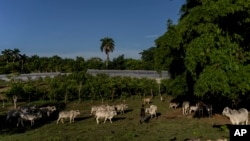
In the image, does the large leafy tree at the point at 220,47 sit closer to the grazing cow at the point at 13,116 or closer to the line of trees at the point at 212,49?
the line of trees at the point at 212,49

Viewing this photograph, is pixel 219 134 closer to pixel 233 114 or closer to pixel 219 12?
pixel 233 114

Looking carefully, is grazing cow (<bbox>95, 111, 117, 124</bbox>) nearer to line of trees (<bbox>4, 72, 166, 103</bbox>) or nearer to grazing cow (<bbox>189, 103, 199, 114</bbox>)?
grazing cow (<bbox>189, 103, 199, 114</bbox>)

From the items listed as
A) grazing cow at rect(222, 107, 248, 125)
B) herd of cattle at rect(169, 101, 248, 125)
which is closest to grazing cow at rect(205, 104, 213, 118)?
herd of cattle at rect(169, 101, 248, 125)

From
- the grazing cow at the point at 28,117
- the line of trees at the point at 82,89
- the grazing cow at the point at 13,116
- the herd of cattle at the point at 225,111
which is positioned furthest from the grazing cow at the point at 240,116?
the line of trees at the point at 82,89

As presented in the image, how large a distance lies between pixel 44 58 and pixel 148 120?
2731 inches

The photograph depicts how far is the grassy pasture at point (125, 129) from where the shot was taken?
2689 cm

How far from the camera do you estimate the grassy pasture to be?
88.2 feet

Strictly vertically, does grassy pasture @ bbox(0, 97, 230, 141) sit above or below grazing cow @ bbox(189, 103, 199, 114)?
below

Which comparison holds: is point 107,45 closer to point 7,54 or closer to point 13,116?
point 7,54

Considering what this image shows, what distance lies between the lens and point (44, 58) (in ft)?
331

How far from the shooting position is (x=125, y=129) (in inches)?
1190

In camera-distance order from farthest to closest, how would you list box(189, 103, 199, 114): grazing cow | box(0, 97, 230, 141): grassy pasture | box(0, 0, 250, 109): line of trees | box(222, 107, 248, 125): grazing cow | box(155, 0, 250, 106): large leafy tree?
box(189, 103, 199, 114): grazing cow, box(222, 107, 248, 125): grazing cow, box(0, 0, 250, 109): line of trees, box(155, 0, 250, 106): large leafy tree, box(0, 97, 230, 141): grassy pasture

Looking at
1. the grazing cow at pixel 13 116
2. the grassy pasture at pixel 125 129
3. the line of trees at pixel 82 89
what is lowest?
the grassy pasture at pixel 125 129

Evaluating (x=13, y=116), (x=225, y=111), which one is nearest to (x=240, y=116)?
(x=225, y=111)
